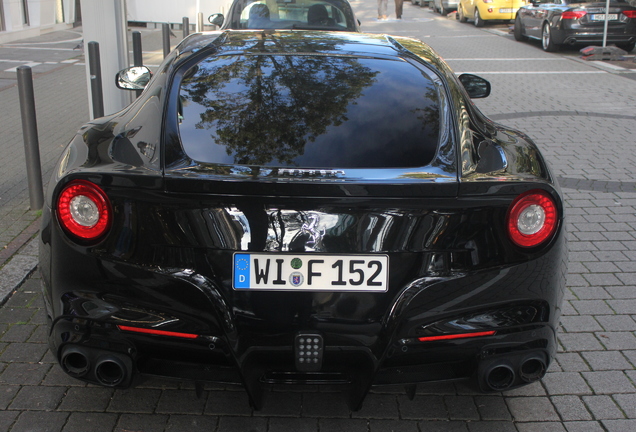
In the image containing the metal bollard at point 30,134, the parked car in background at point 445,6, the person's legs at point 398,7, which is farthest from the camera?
the parked car in background at point 445,6

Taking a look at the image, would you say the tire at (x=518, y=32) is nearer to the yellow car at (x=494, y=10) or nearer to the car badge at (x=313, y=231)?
the yellow car at (x=494, y=10)

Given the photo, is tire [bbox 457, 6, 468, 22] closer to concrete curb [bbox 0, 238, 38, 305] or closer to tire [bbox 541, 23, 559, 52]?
tire [bbox 541, 23, 559, 52]

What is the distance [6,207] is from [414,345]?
4.24m

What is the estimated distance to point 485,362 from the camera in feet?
8.80

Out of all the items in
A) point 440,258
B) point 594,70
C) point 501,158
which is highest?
point 501,158

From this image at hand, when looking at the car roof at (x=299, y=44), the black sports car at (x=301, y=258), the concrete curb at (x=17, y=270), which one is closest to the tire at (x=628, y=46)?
the car roof at (x=299, y=44)

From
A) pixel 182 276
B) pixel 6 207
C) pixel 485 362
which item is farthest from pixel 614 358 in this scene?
pixel 6 207

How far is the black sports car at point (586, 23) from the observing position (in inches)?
632

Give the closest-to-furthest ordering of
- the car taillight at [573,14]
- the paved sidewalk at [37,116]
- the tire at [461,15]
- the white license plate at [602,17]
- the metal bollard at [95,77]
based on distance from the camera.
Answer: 1. the paved sidewalk at [37,116]
2. the metal bollard at [95,77]
3. the white license plate at [602,17]
4. the car taillight at [573,14]
5. the tire at [461,15]

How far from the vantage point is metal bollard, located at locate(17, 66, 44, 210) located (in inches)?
208

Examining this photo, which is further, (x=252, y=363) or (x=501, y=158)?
(x=501, y=158)

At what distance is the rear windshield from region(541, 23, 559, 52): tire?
1517cm

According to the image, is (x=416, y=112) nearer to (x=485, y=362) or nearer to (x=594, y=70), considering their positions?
(x=485, y=362)

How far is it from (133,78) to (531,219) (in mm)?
2765
